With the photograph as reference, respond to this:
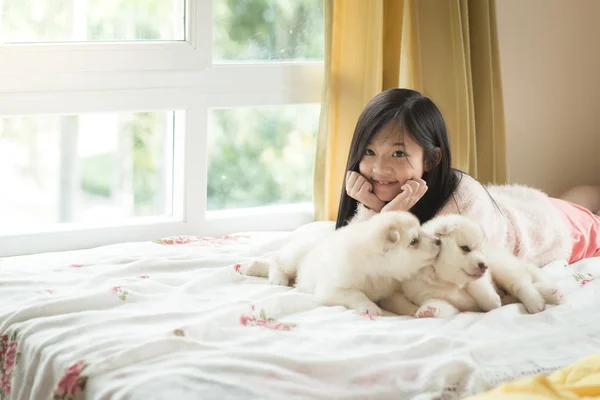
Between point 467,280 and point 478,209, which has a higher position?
point 478,209

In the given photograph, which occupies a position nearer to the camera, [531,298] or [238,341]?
[238,341]

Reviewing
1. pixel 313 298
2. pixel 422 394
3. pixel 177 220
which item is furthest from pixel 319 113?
pixel 422 394

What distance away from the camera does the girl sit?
2299 mm

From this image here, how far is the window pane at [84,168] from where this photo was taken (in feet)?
9.18

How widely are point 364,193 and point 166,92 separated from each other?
0.90 meters

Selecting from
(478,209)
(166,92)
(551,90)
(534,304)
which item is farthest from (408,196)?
(551,90)

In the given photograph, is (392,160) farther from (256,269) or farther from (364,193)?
(256,269)

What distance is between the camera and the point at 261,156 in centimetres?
322

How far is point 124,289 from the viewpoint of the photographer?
7.00 feet

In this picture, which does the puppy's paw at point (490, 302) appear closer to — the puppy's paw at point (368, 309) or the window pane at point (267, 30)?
the puppy's paw at point (368, 309)

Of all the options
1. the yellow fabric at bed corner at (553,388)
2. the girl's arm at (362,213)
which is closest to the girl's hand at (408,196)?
the girl's arm at (362,213)

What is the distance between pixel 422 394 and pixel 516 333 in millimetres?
388

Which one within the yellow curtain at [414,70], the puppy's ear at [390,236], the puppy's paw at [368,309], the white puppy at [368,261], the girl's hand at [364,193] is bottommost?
the puppy's paw at [368,309]

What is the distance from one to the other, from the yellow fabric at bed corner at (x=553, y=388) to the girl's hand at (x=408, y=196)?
815 mm
